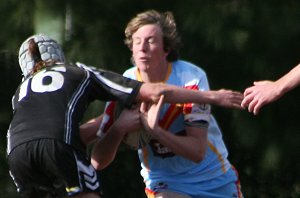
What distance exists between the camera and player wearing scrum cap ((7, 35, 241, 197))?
5.32 meters

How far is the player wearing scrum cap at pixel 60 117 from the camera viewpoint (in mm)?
5320

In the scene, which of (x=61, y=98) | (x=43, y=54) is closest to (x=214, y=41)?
(x=43, y=54)

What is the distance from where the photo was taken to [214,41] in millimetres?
8008

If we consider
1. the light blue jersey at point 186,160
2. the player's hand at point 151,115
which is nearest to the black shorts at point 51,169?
the player's hand at point 151,115


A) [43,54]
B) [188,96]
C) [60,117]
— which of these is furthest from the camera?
[43,54]

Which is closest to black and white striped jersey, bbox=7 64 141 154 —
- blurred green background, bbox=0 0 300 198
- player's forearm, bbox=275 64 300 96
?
player's forearm, bbox=275 64 300 96

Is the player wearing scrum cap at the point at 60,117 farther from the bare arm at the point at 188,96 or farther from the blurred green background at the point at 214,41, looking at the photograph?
the blurred green background at the point at 214,41

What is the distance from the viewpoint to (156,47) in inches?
232

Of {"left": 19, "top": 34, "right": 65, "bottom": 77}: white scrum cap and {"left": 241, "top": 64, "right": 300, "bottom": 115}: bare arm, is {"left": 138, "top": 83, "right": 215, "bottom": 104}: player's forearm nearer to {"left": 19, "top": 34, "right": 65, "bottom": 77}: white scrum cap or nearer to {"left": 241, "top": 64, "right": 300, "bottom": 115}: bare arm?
{"left": 241, "top": 64, "right": 300, "bottom": 115}: bare arm

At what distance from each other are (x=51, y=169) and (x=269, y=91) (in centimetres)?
95

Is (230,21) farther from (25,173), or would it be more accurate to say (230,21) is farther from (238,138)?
(25,173)

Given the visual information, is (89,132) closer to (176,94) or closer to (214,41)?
(176,94)

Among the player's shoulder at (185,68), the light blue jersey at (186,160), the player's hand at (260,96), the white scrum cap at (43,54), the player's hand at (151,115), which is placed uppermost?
the white scrum cap at (43,54)

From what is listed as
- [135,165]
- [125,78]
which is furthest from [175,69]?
[135,165]
